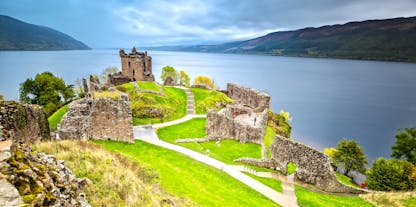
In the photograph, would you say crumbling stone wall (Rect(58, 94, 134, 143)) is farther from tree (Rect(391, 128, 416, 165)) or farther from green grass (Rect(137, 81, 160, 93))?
tree (Rect(391, 128, 416, 165))

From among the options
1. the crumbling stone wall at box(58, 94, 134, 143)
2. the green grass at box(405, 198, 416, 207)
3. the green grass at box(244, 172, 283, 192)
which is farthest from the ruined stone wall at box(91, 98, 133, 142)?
the green grass at box(405, 198, 416, 207)

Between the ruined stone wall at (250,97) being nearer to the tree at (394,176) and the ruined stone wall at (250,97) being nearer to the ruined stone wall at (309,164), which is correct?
the ruined stone wall at (309,164)

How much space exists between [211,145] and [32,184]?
73.1 ft

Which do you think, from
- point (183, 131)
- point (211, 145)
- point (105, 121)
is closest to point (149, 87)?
point (183, 131)

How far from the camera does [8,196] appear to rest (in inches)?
167

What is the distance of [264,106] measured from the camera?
38.9 meters

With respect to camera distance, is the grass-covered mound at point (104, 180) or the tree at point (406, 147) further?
the tree at point (406, 147)

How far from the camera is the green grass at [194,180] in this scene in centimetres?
1413

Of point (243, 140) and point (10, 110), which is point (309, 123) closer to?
point (243, 140)

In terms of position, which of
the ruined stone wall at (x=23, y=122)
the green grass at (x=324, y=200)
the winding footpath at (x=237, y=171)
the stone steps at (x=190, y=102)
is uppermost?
the ruined stone wall at (x=23, y=122)

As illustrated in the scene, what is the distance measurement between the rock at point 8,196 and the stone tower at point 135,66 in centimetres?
4873

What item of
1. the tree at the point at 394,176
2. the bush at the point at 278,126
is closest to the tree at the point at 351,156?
the tree at the point at 394,176

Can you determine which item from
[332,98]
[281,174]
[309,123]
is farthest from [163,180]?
[332,98]

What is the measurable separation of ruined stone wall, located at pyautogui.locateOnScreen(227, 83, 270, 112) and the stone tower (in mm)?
18424
